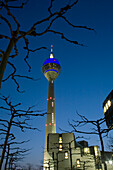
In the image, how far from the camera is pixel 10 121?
9.84 metres

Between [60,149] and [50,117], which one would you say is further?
[50,117]

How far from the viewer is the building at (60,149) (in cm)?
3283

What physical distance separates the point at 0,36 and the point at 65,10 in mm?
1764

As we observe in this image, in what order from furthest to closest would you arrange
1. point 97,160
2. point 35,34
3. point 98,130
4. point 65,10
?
point 97,160 → point 98,130 → point 35,34 → point 65,10

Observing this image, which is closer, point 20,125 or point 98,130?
point 20,125

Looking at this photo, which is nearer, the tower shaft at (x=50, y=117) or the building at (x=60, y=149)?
the building at (x=60, y=149)

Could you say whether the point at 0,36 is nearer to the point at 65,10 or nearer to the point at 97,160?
the point at 65,10

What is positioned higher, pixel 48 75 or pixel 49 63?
pixel 49 63

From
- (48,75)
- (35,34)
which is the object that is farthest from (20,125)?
(48,75)

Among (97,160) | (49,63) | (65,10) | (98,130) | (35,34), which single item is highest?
(49,63)

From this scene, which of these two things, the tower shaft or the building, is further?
the tower shaft

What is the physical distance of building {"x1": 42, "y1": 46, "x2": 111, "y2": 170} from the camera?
32.8 meters

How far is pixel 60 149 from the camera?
4022cm

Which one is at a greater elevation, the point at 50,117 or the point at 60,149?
the point at 50,117
